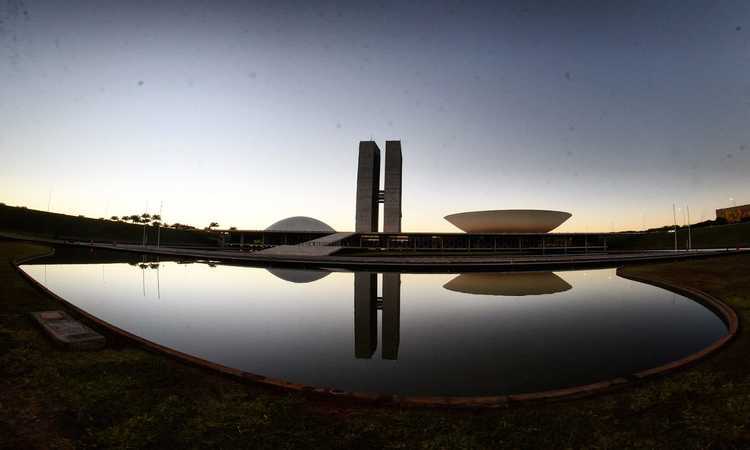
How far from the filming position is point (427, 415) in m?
3.79

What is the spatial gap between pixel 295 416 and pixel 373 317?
613 cm

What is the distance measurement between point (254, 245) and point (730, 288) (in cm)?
6011

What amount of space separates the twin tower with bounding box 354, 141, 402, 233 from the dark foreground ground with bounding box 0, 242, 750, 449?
62560 millimetres

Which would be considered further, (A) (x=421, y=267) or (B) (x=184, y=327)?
(A) (x=421, y=267)

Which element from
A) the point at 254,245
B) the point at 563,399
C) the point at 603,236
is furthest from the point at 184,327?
the point at 603,236

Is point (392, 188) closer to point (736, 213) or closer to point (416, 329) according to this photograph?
point (416, 329)

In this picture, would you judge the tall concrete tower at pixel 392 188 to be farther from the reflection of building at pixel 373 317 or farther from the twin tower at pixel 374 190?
the reflection of building at pixel 373 317

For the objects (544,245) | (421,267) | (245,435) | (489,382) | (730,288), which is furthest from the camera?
(544,245)

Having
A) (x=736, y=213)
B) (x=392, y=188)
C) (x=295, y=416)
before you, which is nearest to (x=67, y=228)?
(x=392, y=188)

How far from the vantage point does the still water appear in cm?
553

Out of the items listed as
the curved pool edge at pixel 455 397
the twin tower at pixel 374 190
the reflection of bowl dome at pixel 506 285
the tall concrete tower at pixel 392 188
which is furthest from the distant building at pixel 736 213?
the curved pool edge at pixel 455 397

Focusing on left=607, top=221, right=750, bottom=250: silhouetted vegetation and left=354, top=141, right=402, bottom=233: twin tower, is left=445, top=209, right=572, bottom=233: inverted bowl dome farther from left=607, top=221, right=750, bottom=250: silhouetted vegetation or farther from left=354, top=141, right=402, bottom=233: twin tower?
left=607, top=221, right=750, bottom=250: silhouetted vegetation

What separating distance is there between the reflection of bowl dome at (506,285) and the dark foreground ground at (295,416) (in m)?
8.78

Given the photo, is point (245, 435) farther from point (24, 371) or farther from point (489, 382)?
point (24, 371)
